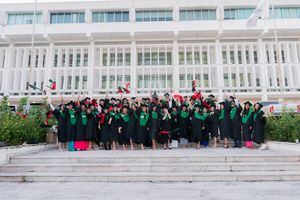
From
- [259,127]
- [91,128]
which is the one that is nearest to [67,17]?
[91,128]

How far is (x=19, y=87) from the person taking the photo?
2041 cm

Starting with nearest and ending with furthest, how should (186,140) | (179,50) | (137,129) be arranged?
(137,129) → (186,140) → (179,50)

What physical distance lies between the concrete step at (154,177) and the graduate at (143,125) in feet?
8.51

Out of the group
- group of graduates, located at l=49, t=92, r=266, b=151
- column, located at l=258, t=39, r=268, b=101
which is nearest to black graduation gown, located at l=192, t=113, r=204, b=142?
group of graduates, located at l=49, t=92, r=266, b=151

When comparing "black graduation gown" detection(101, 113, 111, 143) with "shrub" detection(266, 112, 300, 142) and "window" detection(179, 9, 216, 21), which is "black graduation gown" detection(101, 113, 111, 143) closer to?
"shrub" detection(266, 112, 300, 142)

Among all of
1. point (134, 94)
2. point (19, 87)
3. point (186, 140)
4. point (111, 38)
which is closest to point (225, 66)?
point (134, 94)

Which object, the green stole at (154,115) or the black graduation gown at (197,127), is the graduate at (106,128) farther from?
the black graduation gown at (197,127)

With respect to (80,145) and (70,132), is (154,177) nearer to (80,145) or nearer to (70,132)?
(80,145)

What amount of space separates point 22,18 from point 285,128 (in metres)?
20.3

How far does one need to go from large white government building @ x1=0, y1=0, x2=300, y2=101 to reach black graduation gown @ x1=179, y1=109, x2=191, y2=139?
10910mm

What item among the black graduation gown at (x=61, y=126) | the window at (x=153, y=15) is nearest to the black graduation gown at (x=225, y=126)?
the black graduation gown at (x=61, y=126)

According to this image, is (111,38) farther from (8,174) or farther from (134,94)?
(8,174)

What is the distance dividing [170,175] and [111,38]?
16.6 metres

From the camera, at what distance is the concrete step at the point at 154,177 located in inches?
183
